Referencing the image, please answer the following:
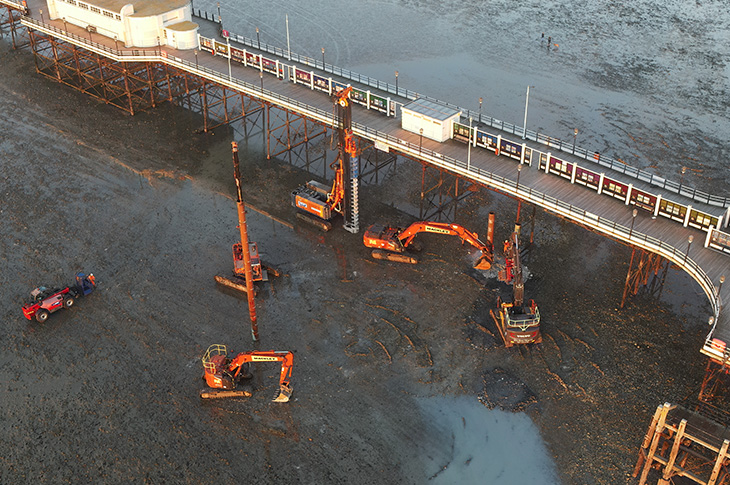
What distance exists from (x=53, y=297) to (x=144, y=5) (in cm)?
4276

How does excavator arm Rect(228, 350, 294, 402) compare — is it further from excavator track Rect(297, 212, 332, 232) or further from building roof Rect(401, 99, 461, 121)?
building roof Rect(401, 99, 461, 121)

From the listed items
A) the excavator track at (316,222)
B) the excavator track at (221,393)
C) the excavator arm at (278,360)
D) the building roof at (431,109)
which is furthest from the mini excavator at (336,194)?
the excavator track at (221,393)

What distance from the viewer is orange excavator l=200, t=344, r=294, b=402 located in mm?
55625

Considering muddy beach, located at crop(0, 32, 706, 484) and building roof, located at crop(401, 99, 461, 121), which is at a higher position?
building roof, located at crop(401, 99, 461, 121)

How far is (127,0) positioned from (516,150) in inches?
2024

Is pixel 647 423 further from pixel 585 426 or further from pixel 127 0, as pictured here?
pixel 127 0

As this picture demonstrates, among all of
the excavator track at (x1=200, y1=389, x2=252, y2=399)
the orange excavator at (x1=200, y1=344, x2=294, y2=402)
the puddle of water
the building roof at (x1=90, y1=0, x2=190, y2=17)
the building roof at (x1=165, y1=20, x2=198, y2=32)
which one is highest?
the building roof at (x1=90, y1=0, x2=190, y2=17)

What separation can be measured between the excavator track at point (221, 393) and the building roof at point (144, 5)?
51220mm

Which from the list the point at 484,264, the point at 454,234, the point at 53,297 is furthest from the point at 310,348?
the point at 53,297

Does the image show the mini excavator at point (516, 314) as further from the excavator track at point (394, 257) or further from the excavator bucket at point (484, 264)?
the excavator track at point (394, 257)

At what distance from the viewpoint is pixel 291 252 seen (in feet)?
238

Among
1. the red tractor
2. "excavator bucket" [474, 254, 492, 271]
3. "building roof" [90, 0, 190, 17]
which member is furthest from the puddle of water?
"building roof" [90, 0, 190, 17]

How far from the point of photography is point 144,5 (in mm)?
93312

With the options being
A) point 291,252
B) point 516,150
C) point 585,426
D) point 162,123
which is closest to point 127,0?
point 162,123
